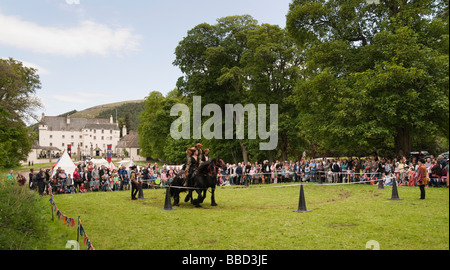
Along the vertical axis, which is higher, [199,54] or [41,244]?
[199,54]

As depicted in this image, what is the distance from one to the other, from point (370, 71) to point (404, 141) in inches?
219

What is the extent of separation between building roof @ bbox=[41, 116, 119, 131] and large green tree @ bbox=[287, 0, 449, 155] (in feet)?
407

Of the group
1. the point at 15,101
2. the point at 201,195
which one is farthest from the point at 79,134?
the point at 201,195

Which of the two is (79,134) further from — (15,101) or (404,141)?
(404,141)

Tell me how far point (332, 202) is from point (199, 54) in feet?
89.5

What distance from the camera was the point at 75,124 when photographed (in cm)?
13775

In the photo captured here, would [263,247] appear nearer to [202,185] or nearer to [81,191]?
[202,185]

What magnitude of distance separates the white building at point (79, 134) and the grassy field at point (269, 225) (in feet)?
405

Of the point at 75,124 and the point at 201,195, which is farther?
the point at 75,124

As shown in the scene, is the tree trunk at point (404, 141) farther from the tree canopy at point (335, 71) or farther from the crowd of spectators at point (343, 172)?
the crowd of spectators at point (343, 172)

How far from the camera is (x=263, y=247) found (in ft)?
26.3

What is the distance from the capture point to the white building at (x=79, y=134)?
130375 millimetres

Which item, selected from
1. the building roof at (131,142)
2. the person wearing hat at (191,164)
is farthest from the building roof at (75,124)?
the person wearing hat at (191,164)
